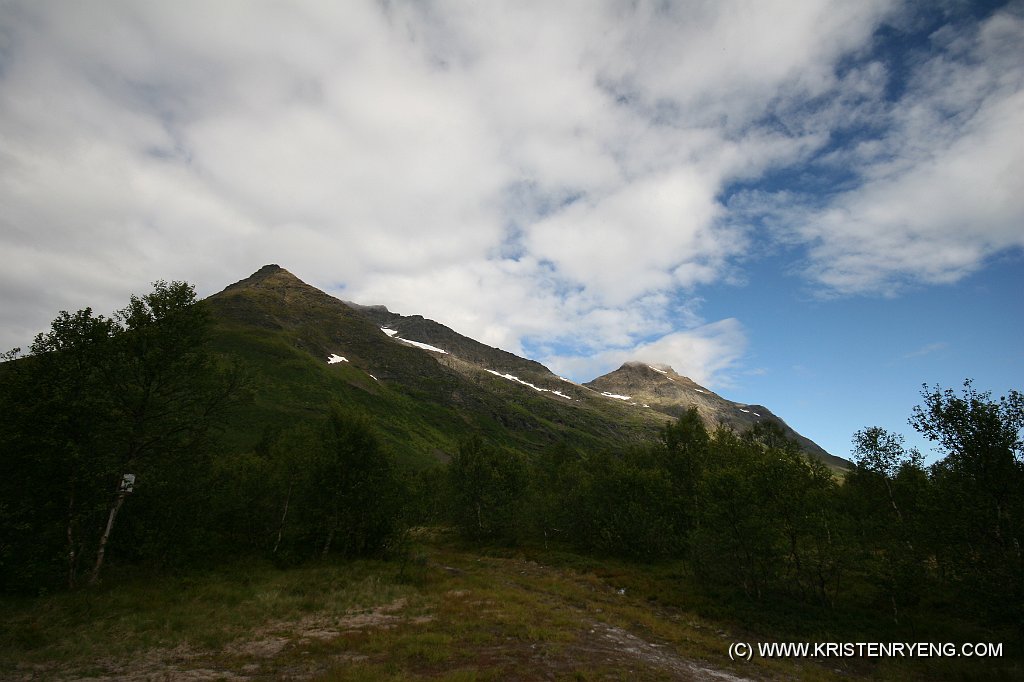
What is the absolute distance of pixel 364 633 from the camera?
20453 millimetres

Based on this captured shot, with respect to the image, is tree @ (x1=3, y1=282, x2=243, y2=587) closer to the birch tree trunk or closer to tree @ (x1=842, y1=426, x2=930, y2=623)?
the birch tree trunk

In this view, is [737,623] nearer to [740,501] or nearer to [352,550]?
[740,501]

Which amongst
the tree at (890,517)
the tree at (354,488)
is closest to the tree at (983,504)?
the tree at (890,517)

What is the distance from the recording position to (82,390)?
21859 mm

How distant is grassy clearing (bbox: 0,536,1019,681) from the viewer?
15578 mm

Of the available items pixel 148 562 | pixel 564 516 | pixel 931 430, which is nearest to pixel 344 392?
pixel 564 516

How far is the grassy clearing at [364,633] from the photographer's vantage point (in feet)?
51.1

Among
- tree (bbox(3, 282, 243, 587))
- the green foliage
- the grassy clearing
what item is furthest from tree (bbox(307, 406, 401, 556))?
the green foliage

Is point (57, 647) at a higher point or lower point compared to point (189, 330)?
lower

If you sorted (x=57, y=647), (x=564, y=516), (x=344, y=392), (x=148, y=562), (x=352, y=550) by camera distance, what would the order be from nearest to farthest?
1. (x=57, y=647)
2. (x=148, y=562)
3. (x=352, y=550)
4. (x=564, y=516)
5. (x=344, y=392)

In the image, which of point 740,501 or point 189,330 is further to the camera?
point 740,501

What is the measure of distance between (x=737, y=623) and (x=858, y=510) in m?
26.1

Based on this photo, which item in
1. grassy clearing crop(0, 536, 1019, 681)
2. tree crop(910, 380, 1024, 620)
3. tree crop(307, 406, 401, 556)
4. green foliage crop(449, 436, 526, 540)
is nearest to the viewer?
grassy clearing crop(0, 536, 1019, 681)

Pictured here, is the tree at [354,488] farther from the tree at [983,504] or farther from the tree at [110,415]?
the tree at [983,504]
